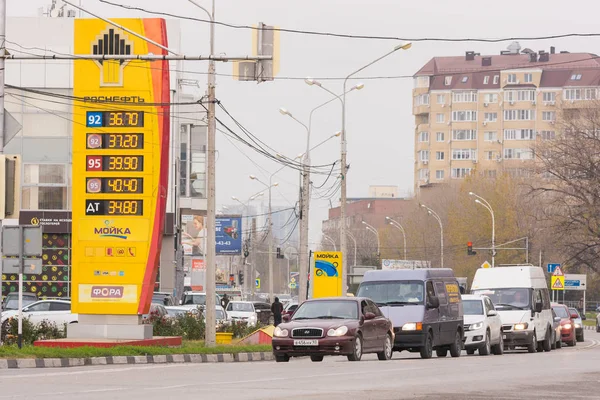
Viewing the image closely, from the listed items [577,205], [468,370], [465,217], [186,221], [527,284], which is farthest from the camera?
[465,217]

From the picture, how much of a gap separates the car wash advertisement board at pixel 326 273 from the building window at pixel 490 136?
12588 cm

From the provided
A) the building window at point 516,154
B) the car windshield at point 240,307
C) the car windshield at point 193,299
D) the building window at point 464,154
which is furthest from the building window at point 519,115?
the car windshield at point 240,307

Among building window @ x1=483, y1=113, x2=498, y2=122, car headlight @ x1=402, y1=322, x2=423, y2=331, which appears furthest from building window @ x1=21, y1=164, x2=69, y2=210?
building window @ x1=483, y1=113, x2=498, y2=122

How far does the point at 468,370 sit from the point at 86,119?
49.7 feet

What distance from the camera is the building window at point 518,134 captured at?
165500 millimetres

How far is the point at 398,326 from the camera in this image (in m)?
30.6

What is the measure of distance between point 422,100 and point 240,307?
120184mm

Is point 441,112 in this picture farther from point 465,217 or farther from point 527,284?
point 527,284

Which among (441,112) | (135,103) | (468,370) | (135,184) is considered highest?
(441,112)

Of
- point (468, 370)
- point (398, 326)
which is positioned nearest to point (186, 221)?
point (398, 326)

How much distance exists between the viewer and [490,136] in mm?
168625

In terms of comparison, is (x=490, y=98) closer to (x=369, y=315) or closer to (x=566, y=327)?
(x=566, y=327)

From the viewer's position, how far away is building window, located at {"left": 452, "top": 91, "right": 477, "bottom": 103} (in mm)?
168500

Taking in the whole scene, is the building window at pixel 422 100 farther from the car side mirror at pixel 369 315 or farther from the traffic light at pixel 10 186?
the traffic light at pixel 10 186
